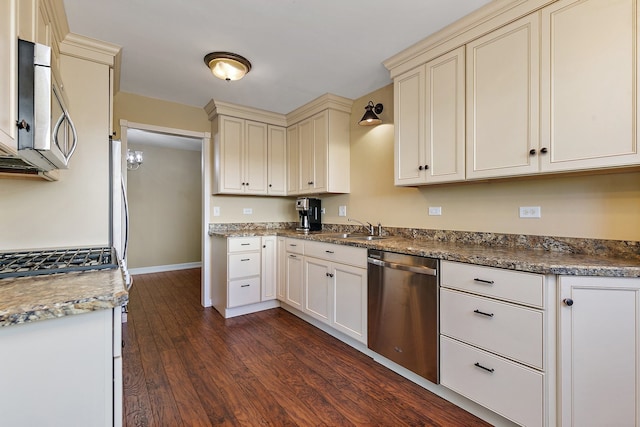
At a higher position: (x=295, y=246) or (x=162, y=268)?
(x=295, y=246)

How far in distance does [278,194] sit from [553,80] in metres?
2.98

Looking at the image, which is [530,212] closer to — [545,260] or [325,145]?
[545,260]

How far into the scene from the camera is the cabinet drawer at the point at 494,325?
1.43 metres

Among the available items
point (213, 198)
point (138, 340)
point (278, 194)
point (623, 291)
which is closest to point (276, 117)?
point (278, 194)

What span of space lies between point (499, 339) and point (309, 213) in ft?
7.96

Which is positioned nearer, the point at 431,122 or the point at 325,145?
the point at 431,122

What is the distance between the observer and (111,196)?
2.23m

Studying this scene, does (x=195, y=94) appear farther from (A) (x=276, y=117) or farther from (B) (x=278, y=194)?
(B) (x=278, y=194)

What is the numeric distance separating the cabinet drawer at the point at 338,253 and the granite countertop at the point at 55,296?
1.63 m

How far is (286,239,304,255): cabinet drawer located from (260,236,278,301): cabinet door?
25 centimetres

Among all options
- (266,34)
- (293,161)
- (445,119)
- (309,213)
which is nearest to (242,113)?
(293,161)

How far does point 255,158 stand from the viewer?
3744mm

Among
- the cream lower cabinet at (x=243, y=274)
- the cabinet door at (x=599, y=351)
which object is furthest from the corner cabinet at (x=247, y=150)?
the cabinet door at (x=599, y=351)

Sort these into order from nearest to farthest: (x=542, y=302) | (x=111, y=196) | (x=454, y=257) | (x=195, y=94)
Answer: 1. (x=542, y=302)
2. (x=454, y=257)
3. (x=111, y=196)
4. (x=195, y=94)
